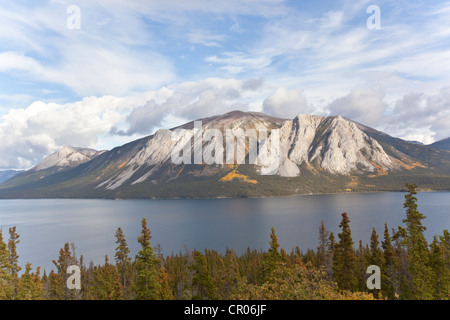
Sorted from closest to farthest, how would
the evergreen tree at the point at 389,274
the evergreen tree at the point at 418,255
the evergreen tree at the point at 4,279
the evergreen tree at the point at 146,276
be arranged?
the evergreen tree at the point at 4,279 → the evergreen tree at the point at 146,276 → the evergreen tree at the point at 418,255 → the evergreen tree at the point at 389,274

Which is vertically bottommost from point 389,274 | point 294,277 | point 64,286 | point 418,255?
point 64,286

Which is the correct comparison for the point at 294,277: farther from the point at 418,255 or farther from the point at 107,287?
the point at 107,287

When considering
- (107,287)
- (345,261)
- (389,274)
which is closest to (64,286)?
(107,287)

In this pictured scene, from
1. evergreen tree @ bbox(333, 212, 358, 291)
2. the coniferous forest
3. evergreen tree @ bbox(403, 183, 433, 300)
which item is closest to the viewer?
the coniferous forest

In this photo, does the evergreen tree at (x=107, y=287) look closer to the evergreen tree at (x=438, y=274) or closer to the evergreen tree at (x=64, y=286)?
the evergreen tree at (x=64, y=286)

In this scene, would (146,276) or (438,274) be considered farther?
(438,274)

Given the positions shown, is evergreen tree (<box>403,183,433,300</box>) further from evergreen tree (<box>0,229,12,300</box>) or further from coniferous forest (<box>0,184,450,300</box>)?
evergreen tree (<box>0,229,12,300</box>)

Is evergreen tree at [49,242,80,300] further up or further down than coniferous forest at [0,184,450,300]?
further down

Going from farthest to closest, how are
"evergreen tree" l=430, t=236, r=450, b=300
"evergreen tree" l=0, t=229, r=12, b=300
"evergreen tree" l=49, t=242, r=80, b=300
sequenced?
"evergreen tree" l=49, t=242, r=80, b=300 < "evergreen tree" l=430, t=236, r=450, b=300 < "evergreen tree" l=0, t=229, r=12, b=300

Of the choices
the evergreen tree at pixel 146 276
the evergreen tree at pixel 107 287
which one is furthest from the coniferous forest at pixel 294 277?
the evergreen tree at pixel 107 287

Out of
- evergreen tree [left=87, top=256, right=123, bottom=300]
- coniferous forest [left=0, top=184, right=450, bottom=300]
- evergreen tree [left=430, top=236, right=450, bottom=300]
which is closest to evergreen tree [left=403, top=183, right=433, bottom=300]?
coniferous forest [left=0, top=184, right=450, bottom=300]
